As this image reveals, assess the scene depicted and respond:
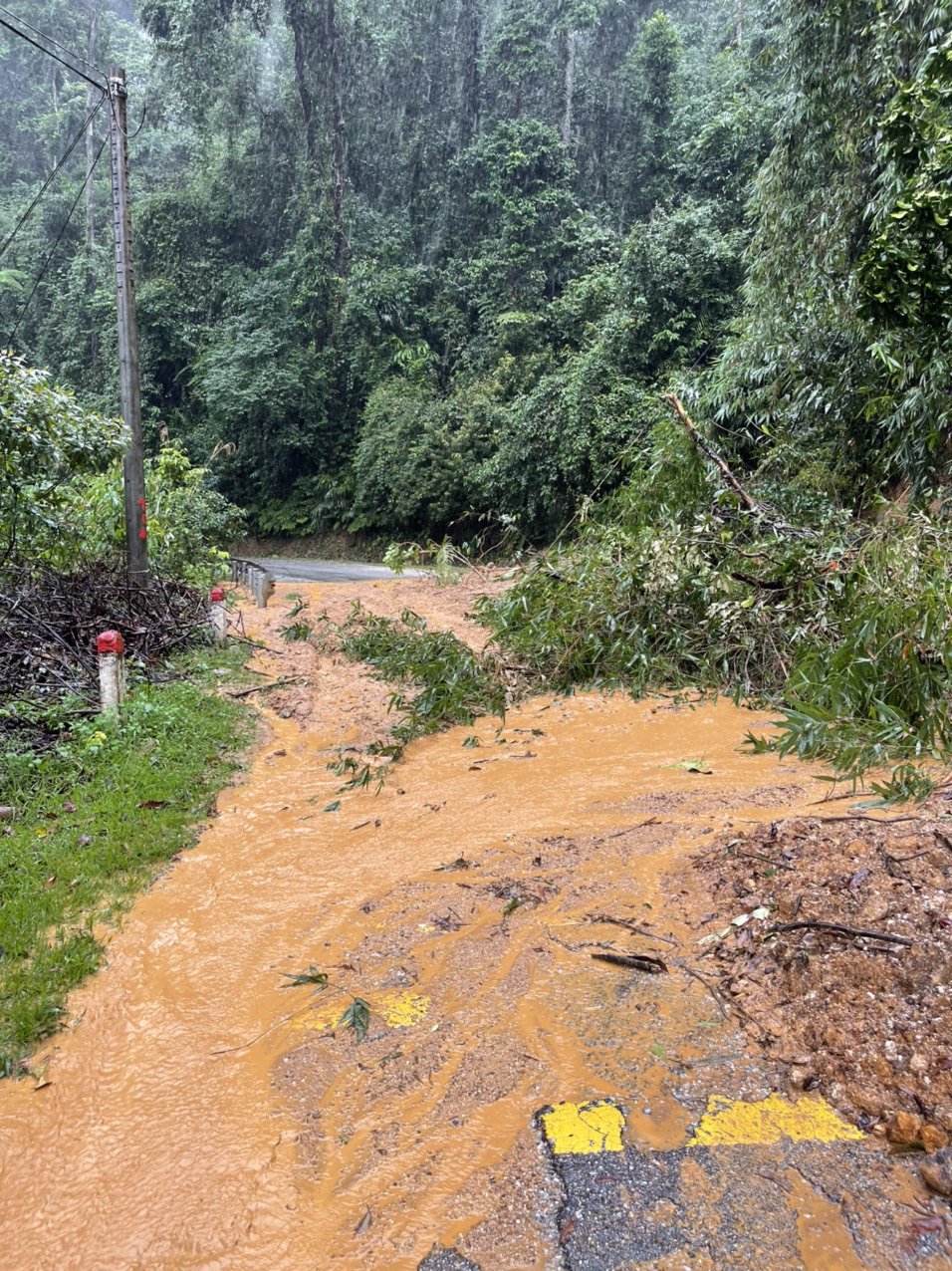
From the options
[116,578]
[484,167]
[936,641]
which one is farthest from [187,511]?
[484,167]

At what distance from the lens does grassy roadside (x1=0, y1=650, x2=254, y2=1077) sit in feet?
11.3

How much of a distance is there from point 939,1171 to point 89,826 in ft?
14.6

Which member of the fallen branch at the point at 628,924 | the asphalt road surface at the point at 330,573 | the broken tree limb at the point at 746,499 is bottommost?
the asphalt road surface at the point at 330,573

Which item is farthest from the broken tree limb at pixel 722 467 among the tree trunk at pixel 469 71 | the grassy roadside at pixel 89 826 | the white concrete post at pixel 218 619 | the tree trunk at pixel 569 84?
the tree trunk at pixel 469 71

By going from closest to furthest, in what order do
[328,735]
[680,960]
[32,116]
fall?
[680,960] < [328,735] < [32,116]

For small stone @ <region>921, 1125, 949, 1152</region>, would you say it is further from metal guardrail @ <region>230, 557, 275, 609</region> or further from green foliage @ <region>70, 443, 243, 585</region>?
metal guardrail @ <region>230, 557, 275, 609</region>

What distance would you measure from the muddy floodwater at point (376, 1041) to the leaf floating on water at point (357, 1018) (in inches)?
1.6

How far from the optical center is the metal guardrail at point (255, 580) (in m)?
13.8

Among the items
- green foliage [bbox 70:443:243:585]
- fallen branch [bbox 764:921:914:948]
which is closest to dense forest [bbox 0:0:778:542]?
green foliage [bbox 70:443:243:585]

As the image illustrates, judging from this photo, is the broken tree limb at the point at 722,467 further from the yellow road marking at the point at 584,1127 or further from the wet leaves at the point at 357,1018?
the yellow road marking at the point at 584,1127

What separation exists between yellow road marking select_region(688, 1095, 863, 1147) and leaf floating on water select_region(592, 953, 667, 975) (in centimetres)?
67

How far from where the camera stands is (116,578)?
9.77 metres

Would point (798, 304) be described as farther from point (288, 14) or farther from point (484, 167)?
point (288, 14)

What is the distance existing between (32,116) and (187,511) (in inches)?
1650
